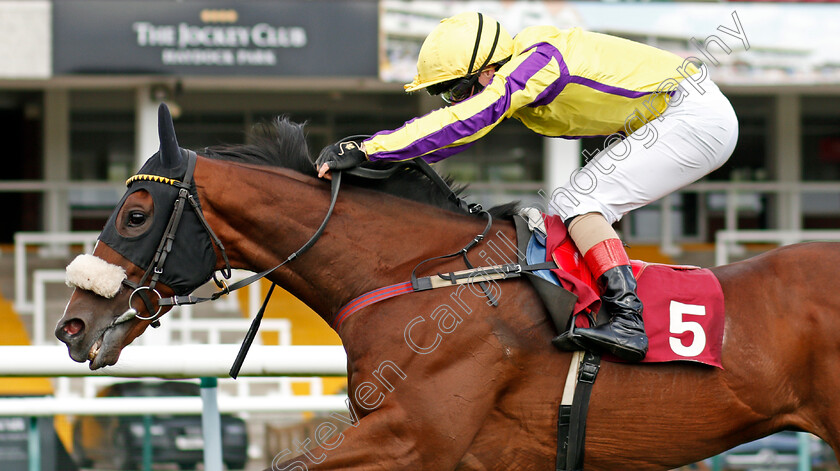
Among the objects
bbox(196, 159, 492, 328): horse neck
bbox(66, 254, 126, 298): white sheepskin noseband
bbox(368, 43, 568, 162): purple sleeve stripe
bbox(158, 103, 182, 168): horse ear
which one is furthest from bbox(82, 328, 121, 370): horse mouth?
bbox(368, 43, 568, 162): purple sleeve stripe

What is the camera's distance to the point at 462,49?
2.86 m

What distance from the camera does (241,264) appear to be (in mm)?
2803

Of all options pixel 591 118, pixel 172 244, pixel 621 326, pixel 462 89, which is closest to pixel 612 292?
pixel 621 326

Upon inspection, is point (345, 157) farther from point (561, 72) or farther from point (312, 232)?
point (561, 72)

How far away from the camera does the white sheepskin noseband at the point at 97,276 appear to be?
102 inches

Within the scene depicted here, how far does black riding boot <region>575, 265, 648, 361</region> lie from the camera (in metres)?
2.66

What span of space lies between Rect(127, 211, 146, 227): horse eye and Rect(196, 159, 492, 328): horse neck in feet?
0.62

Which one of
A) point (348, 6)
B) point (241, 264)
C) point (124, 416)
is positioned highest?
point (348, 6)

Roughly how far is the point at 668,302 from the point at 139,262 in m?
1.68

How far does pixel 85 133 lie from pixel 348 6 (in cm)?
579

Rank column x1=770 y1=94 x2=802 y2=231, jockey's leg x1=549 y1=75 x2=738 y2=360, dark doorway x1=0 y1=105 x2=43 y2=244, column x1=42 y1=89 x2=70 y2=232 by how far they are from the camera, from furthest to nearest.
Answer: column x1=770 y1=94 x2=802 y2=231 < dark doorway x1=0 y1=105 x2=43 y2=244 < column x1=42 y1=89 x2=70 y2=232 < jockey's leg x1=549 y1=75 x2=738 y2=360

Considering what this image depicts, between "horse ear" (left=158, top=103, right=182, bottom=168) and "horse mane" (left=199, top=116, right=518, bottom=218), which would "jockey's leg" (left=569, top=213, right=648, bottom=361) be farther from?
"horse ear" (left=158, top=103, right=182, bottom=168)

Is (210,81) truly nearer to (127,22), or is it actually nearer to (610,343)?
(127,22)

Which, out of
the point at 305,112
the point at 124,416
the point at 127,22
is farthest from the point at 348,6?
the point at 124,416
